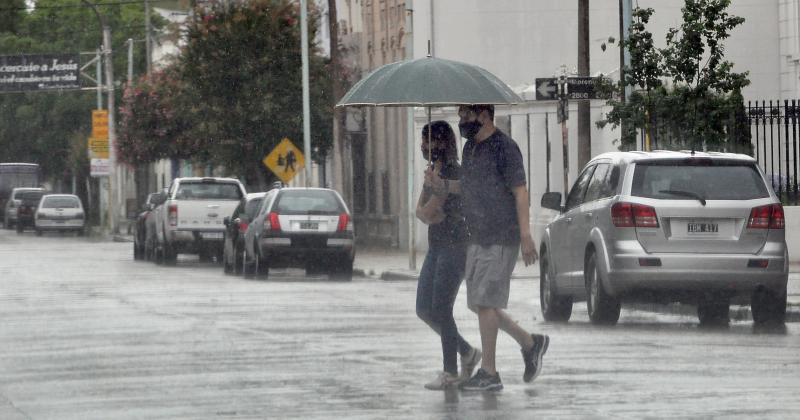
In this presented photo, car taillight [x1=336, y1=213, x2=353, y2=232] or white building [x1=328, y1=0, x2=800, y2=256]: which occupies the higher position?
white building [x1=328, y1=0, x2=800, y2=256]

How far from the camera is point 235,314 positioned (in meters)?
19.7

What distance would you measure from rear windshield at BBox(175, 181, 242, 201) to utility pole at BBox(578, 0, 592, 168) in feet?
33.1

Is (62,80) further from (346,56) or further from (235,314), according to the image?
(235,314)

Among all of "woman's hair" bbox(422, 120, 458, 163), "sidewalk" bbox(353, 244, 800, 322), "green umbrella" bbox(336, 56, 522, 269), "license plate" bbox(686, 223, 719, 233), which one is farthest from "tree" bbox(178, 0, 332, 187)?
"woman's hair" bbox(422, 120, 458, 163)

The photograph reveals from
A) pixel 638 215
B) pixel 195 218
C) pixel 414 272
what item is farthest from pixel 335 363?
pixel 195 218

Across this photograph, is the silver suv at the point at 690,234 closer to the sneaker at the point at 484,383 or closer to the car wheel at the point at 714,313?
the car wheel at the point at 714,313

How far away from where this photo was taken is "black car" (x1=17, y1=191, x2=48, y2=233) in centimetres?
7257

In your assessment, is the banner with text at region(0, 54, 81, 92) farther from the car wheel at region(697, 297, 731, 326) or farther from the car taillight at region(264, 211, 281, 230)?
the car wheel at region(697, 297, 731, 326)

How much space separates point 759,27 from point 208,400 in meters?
32.6

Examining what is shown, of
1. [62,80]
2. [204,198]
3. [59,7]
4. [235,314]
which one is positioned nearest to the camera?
[235,314]

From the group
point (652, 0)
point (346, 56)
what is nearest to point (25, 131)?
point (346, 56)

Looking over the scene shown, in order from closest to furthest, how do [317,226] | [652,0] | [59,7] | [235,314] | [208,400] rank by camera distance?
1. [208,400]
2. [235,314]
3. [317,226]
4. [652,0]
5. [59,7]

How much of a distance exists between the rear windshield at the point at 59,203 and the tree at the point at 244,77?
22669 millimetres

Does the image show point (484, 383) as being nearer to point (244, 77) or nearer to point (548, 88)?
point (548, 88)
